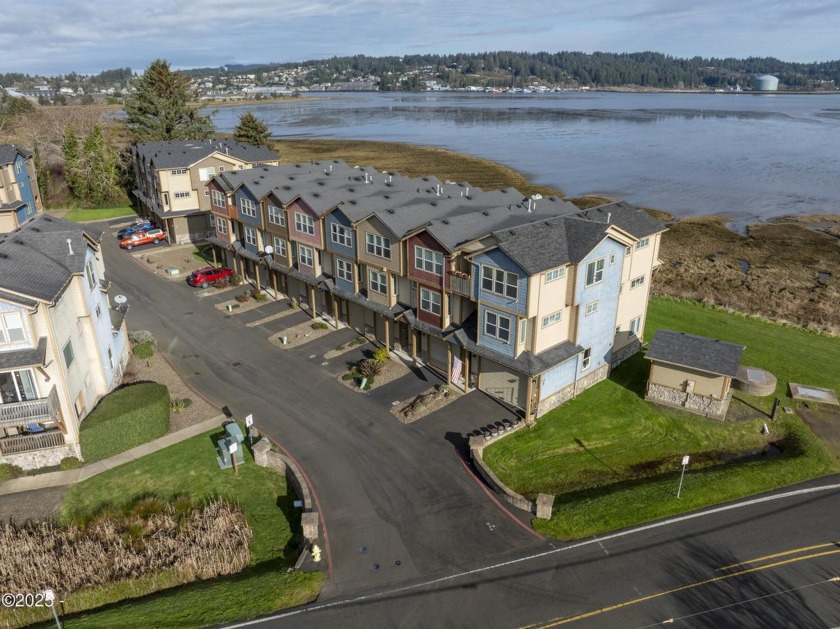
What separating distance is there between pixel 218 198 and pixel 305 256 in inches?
559

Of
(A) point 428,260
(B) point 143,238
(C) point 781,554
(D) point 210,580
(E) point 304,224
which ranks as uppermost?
(E) point 304,224

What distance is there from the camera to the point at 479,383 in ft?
116

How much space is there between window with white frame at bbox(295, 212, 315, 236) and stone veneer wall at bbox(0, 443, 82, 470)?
21.7m

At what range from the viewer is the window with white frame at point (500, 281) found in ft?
98.8

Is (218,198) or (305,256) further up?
(218,198)

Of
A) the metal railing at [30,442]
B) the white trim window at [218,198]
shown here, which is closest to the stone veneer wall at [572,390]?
the metal railing at [30,442]

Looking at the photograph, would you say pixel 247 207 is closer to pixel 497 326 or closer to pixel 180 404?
pixel 180 404

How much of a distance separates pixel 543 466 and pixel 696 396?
36.8 ft

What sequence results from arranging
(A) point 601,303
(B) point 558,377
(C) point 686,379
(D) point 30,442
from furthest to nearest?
(A) point 601,303, (C) point 686,379, (B) point 558,377, (D) point 30,442

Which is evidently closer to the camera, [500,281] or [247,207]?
[500,281]

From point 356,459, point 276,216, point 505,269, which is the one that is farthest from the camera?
point 276,216

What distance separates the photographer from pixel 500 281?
101ft

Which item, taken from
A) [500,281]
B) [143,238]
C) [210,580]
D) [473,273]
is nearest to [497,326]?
[500,281]

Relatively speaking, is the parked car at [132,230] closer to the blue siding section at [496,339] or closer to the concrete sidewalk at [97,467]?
the concrete sidewalk at [97,467]
